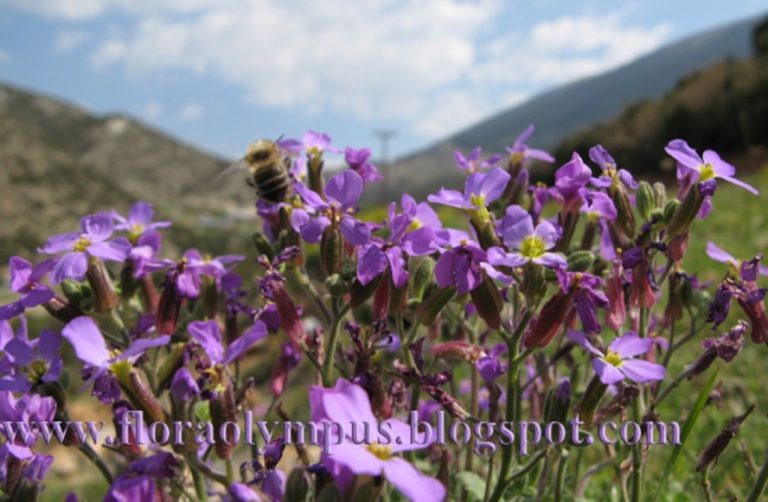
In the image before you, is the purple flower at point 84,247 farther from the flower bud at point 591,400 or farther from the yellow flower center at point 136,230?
the flower bud at point 591,400

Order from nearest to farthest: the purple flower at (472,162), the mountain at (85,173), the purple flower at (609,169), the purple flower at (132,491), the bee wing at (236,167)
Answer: the purple flower at (132,491) < the purple flower at (609,169) < the purple flower at (472,162) < the bee wing at (236,167) < the mountain at (85,173)

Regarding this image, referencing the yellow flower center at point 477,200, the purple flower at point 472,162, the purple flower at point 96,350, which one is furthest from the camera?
the purple flower at point 472,162

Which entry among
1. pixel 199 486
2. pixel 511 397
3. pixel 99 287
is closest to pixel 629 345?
pixel 511 397

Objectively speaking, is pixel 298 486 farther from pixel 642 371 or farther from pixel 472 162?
pixel 472 162

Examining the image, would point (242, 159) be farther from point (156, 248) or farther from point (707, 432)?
point (707, 432)

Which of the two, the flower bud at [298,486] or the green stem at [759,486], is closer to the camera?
the flower bud at [298,486]

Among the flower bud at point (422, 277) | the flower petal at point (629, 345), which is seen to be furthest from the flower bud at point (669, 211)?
the flower bud at point (422, 277)

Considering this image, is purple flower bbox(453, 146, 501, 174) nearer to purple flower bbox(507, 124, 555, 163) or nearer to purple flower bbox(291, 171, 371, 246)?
purple flower bbox(507, 124, 555, 163)
